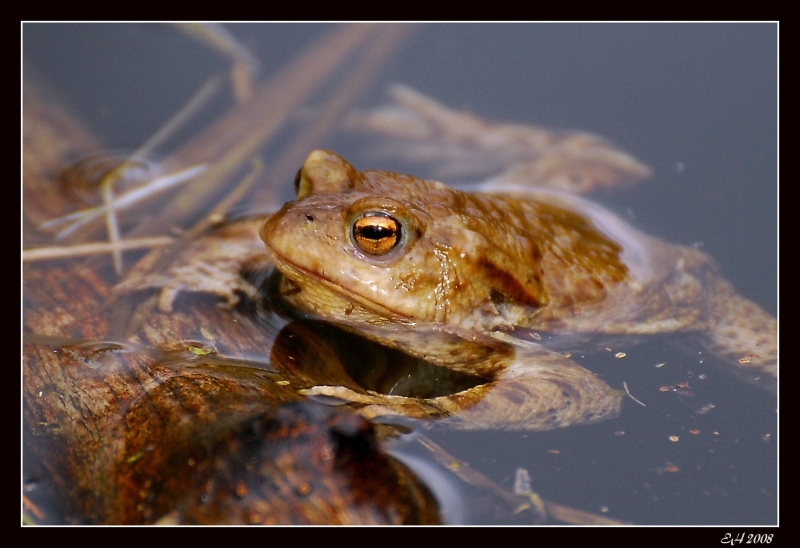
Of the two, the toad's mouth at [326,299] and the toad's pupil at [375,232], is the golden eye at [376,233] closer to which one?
the toad's pupil at [375,232]

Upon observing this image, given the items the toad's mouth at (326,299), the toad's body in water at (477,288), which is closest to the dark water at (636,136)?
the toad's body in water at (477,288)

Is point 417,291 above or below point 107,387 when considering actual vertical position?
above

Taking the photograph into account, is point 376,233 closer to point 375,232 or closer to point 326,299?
point 375,232

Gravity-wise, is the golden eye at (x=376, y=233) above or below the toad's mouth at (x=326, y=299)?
above

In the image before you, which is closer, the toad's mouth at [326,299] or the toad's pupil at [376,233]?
the toad's pupil at [376,233]

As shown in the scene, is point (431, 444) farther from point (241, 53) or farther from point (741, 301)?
point (241, 53)

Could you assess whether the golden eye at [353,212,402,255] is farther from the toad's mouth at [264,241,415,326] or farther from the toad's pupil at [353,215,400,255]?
the toad's mouth at [264,241,415,326]

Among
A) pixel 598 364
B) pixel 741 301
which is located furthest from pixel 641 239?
pixel 598 364

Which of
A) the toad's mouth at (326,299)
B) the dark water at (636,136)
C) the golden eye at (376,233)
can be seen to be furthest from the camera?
the toad's mouth at (326,299)

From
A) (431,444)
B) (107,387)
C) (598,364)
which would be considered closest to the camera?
(107,387)
